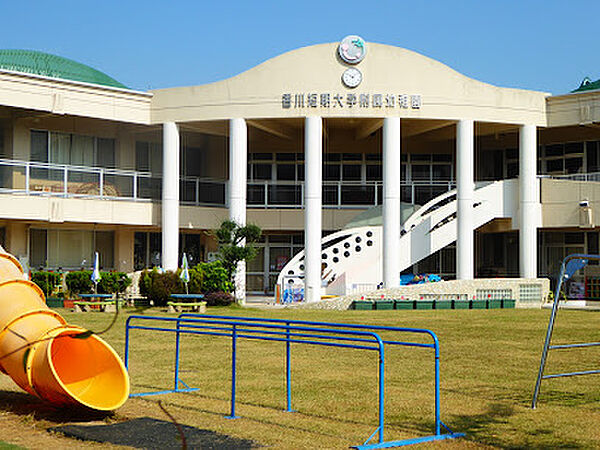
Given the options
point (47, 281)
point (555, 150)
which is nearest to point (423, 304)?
point (47, 281)

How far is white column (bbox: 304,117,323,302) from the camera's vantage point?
36.2 meters

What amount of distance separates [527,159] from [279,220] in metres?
12.6

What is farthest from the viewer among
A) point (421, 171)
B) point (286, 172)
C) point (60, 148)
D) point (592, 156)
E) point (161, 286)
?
point (421, 171)

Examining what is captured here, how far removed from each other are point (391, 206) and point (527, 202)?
7200mm

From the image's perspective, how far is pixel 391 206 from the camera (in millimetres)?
36438

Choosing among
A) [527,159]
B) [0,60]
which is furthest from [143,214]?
[527,159]

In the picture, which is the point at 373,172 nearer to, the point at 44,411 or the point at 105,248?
the point at 105,248

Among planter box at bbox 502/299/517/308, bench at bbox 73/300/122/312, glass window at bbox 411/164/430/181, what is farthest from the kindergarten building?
bench at bbox 73/300/122/312

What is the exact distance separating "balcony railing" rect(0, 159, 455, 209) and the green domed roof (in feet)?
18.1

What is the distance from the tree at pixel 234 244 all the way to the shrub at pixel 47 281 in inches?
268

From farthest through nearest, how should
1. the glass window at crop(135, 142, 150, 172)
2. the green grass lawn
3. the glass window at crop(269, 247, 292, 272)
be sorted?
1. the glass window at crop(269, 247, 292, 272)
2. the glass window at crop(135, 142, 150, 172)
3. the green grass lawn

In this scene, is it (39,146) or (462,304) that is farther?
(39,146)

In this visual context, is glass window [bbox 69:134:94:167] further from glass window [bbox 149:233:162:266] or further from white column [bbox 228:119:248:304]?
white column [bbox 228:119:248:304]

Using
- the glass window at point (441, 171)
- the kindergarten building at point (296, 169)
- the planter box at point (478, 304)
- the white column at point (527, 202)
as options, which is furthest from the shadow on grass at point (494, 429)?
the glass window at point (441, 171)
